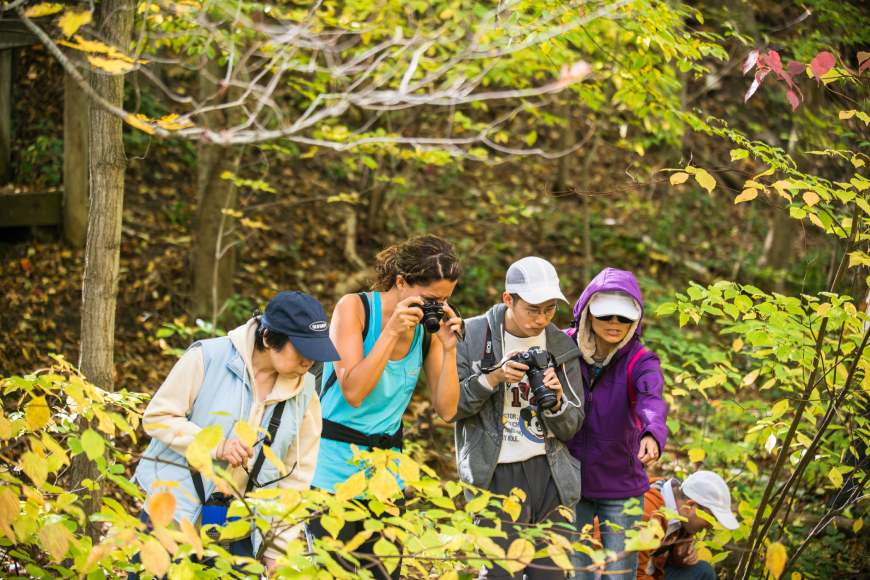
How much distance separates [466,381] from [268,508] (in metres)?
1.50

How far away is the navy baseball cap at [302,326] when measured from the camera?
2.87 m

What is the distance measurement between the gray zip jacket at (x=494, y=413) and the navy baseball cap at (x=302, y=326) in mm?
869

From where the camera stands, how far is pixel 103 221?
367 centimetres

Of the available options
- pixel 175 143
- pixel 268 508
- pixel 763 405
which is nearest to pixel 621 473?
pixel 763 405

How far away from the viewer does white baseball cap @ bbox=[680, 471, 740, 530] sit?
12.6 feet

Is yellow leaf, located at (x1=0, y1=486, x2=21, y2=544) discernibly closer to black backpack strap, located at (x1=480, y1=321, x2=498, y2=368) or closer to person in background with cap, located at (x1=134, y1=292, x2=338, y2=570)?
person in background with cap, located at (x1=134, y1=292, x2=338, y2=570)

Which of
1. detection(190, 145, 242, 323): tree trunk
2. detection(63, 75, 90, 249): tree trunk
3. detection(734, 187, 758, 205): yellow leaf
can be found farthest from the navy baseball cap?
detection(63, 75, 90, 249): tree trunk

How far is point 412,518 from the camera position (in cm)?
257

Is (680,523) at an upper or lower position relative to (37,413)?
lower

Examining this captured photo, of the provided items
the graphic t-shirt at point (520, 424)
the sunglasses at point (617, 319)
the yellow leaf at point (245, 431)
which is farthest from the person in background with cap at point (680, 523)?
the yellow leaf at point (245, 431)

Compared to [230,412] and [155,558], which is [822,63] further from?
[155,558]

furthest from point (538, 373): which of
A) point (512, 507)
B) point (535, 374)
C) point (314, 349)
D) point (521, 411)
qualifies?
point (314, 349)

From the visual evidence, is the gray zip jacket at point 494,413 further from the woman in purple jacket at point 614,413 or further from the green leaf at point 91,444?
the green leaf at point 91,444

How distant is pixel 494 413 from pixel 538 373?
308mm
